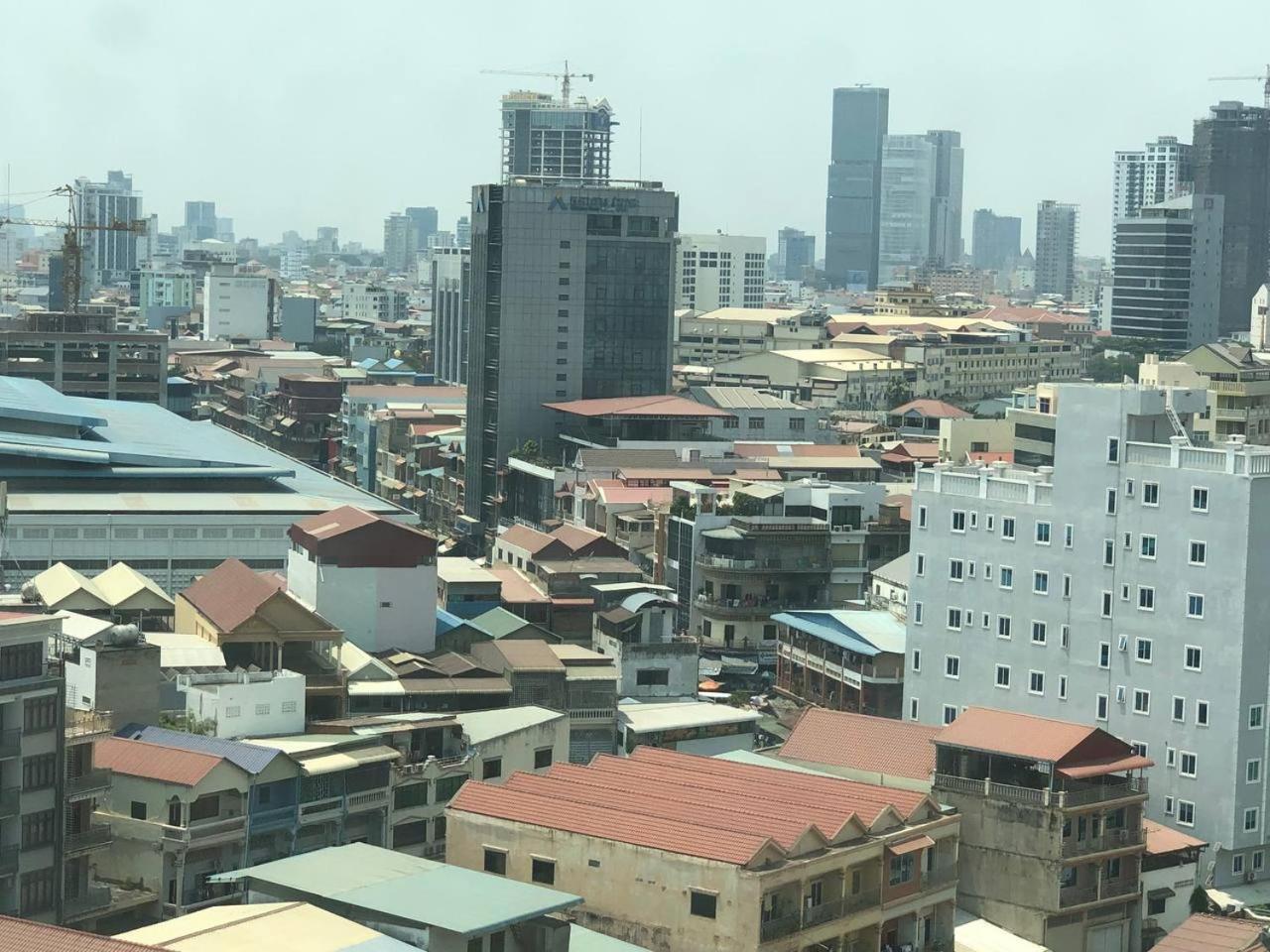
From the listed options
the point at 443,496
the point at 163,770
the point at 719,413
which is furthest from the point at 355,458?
the point at 163,770

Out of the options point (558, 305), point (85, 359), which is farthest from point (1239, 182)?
point (85, 359)

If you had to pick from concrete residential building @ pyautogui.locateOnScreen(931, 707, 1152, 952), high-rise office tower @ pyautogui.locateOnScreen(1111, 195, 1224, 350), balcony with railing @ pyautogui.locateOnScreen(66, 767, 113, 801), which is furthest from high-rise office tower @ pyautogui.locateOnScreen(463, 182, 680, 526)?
high-rise office tower @ pyautogui.locateOnScreen(1111, 195, 1224, 350)

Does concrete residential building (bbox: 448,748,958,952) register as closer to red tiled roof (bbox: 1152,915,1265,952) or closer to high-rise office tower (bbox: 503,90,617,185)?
red tiled roof (bbox: 1152,915,1265,952)

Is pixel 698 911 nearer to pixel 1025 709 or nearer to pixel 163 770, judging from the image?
pixel 163 770

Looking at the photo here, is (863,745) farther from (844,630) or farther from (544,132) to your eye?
(544,132)

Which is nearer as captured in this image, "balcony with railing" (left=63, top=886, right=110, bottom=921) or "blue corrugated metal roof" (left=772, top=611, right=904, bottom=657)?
"balcony with railing" (left=63, top=886, right=110, bottom=921)

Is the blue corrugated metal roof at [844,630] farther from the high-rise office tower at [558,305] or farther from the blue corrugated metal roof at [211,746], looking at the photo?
the high-rise office tower at [558,305]
